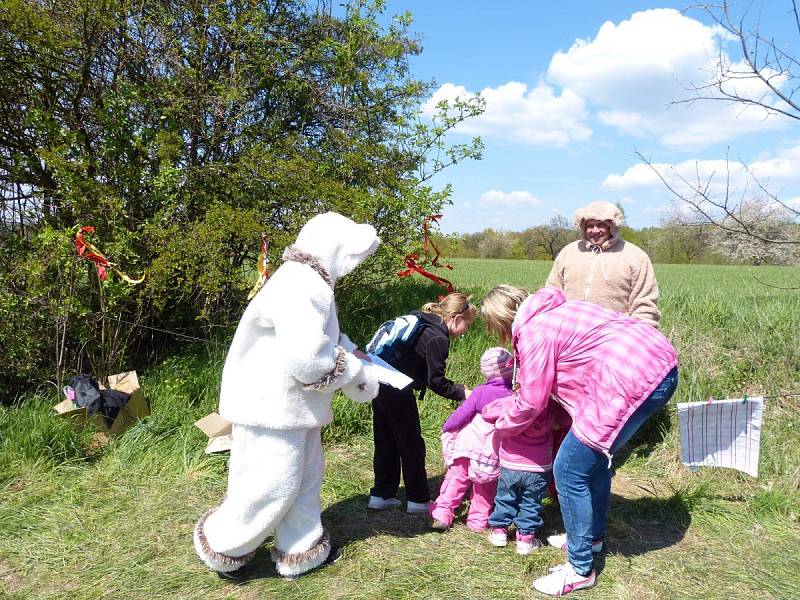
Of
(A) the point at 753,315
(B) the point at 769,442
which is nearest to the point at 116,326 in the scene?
(B) the point at 769,442

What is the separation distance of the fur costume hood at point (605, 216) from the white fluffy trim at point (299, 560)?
101 inches

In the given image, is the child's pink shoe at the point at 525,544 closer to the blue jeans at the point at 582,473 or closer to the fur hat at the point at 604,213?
the blue jeans at the point at 582,473

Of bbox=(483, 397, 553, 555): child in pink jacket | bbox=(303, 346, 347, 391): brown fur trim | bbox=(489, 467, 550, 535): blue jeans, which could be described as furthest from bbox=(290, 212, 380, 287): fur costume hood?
bbox=(489, 467, 550, 535): blue jeans

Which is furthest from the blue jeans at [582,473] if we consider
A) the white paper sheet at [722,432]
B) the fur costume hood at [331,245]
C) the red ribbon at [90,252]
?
the red ribbon at [90,252]

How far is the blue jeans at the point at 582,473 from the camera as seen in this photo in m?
Answer: 2.64

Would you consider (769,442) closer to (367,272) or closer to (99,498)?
(367,272)

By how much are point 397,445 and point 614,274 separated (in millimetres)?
1820

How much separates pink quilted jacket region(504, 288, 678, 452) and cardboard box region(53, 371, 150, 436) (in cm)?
313

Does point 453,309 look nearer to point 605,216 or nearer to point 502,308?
point 502,308

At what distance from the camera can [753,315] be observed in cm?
581

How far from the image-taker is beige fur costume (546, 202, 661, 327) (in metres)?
3.72

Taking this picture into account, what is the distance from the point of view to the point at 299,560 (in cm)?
277

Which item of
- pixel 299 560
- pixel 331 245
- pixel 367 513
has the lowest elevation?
pixel 367 513

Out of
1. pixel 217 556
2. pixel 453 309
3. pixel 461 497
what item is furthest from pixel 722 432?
pixel 217 556
